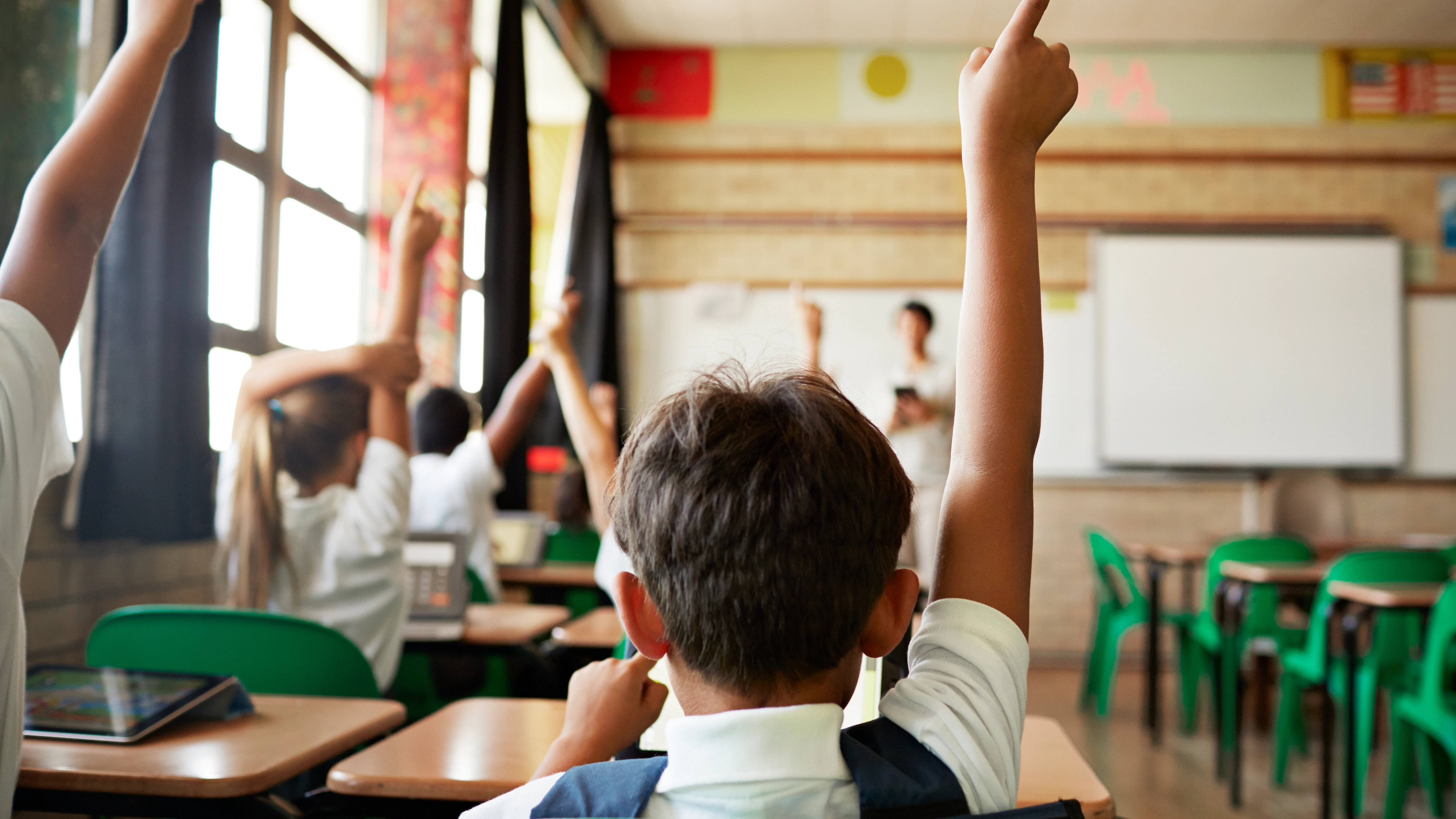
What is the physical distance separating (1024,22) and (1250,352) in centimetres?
605

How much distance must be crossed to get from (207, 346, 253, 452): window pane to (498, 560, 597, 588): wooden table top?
94 cm

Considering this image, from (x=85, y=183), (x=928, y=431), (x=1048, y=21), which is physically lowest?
(x=928, y=431)

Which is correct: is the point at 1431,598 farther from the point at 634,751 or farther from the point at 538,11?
the point at 538,11

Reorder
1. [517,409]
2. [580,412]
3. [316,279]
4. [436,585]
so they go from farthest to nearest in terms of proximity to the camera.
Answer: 1. [316,279]
2. [517,409]
3. [436,585]
4. [580,412]

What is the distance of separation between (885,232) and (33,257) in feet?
18.8

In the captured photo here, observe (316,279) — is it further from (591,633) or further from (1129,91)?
(1129,91)

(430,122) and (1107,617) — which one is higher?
(430,122)

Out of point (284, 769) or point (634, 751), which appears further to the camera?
point (284, 769)

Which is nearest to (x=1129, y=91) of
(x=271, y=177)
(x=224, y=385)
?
(x=271, y=177)

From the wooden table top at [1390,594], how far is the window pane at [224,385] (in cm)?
314

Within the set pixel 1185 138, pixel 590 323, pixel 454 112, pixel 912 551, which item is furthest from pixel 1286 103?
pixel 454 112

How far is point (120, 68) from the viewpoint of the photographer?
1.04m

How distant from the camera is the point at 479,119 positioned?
524 centimetres

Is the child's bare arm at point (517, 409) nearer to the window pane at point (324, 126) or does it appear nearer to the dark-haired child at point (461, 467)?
the dark-haired child at point (461, 467)
